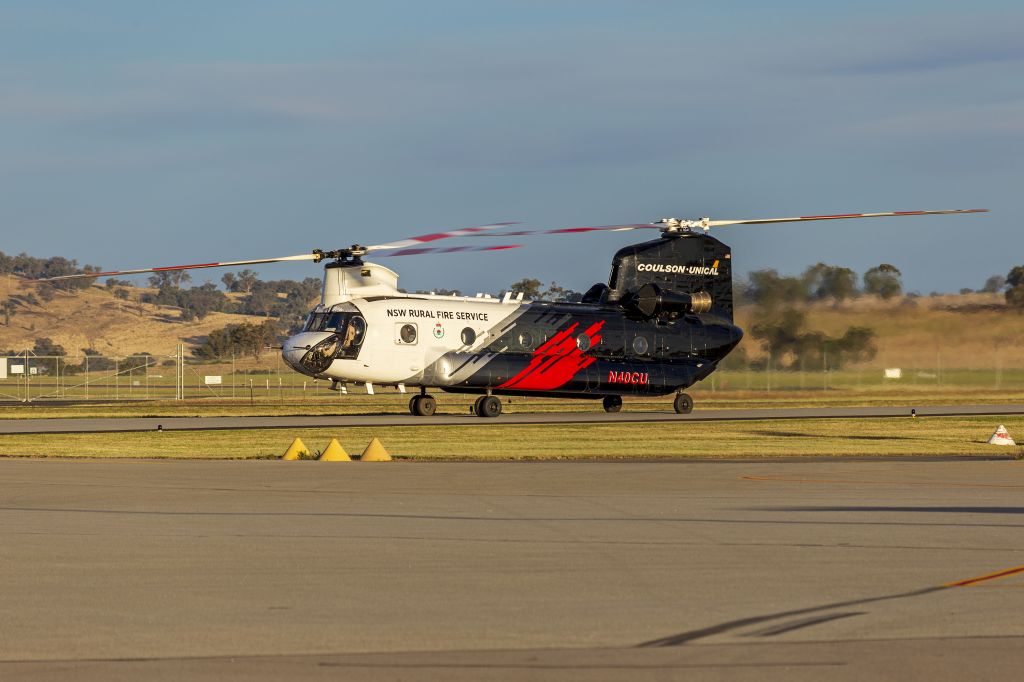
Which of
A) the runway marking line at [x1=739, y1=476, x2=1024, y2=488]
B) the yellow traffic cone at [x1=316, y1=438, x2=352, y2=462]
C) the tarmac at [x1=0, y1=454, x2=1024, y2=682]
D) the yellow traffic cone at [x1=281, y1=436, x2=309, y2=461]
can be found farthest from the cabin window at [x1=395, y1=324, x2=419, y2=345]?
the tarmac at [x1=0, y1=454, x2=1024, y2=682]

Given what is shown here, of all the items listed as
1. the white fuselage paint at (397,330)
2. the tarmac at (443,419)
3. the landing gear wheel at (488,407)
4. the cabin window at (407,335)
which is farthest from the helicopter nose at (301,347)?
the landing gear wheel at (488,407)

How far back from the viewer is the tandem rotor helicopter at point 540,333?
4162cm

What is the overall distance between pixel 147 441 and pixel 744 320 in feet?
86.7

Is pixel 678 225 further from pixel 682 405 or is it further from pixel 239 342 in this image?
pixel 239 342

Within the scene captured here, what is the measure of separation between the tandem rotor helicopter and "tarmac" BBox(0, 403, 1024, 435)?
1163 millimetres

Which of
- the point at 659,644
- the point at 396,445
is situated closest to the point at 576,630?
the point at 659,644

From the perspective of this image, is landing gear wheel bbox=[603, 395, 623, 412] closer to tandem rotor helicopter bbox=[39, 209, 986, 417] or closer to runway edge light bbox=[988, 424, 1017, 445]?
tandem rotor helicopter bbox=[39, 209, 986, 417]

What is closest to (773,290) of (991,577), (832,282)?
(832,282)

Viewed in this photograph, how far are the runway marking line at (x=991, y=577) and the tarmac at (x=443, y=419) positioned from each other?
26.3 m

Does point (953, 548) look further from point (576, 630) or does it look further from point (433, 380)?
point (433, 380)

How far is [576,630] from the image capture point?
31.4ft

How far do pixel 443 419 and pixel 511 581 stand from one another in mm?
30114

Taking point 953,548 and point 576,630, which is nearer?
point 576,630

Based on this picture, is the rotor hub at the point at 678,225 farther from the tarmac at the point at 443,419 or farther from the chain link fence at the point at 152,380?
the chain link fence at the point at 152,380
